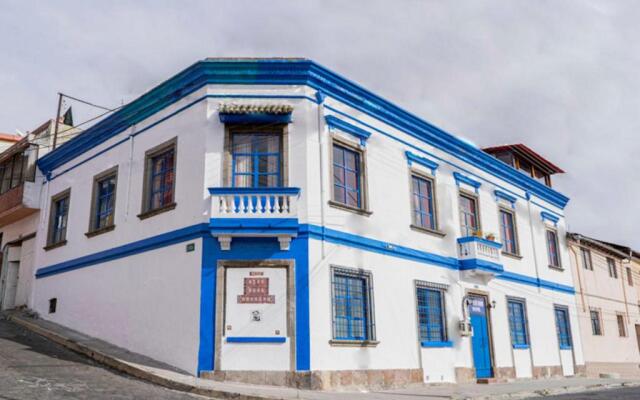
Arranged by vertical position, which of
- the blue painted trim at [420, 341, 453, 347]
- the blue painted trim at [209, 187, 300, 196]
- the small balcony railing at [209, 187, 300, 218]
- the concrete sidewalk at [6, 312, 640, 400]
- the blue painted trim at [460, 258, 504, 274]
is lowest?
the concrete sidewalk at [6, 312, 640, 400]

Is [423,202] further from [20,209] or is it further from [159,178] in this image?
[20,209]

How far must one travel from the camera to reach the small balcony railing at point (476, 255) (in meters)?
17.7

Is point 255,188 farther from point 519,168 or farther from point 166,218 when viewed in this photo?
point 519,168

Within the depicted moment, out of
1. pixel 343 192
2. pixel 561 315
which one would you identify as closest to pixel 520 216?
pixel 561 315

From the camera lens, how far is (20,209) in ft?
65.2

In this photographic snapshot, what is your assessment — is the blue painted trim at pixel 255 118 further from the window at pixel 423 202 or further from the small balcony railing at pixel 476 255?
the small balcony railing at pixel 476 255

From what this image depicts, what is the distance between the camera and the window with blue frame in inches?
949

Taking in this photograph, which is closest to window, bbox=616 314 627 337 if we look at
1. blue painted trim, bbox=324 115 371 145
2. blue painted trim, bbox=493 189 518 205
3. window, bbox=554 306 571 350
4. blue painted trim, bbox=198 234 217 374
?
window, bbox=554 306 571 350

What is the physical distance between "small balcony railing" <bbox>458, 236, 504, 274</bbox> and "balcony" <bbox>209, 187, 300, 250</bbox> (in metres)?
7.00

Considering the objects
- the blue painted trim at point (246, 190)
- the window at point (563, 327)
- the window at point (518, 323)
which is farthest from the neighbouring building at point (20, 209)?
the window at point (563, 327)

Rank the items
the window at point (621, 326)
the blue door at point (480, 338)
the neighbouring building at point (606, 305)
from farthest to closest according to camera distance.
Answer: the window at point (621, 326) → the neighbouring building at point (606, 305) → the blue door at point (480, 338)

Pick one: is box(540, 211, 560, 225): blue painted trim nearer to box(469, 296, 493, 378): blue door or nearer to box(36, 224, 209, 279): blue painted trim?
box(469, 296, 493, 378): blue door

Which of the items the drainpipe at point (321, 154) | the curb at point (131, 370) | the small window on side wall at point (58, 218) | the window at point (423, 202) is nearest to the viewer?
the curb at point (131, 370)

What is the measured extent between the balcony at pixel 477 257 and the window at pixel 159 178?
9021mm
